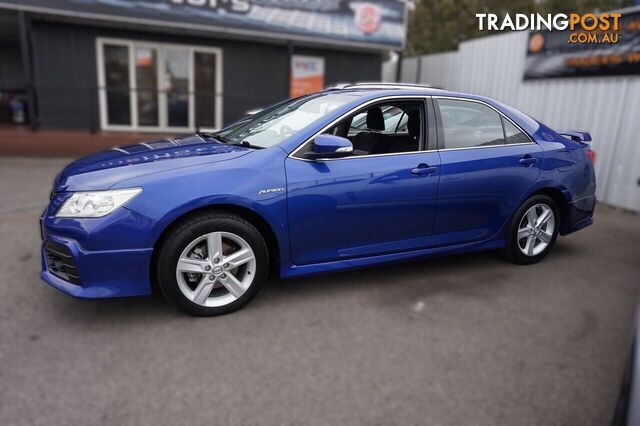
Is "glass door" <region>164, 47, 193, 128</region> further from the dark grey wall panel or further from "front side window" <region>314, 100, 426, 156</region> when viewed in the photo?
"front side window" <region>314, 100, 426, 156</region>

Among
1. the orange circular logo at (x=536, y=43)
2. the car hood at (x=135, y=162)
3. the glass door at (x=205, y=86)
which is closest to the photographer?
the car hood at (x=135, y=162)

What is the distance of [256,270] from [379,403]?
127cm

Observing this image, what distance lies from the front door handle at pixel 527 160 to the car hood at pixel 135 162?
7.72ft

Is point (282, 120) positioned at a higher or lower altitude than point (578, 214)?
higher

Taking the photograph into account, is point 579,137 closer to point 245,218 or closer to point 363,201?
point 363,201

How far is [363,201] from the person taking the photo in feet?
11.5

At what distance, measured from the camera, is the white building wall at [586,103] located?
713cm

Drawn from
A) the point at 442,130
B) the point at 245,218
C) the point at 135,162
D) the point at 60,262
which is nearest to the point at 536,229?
the point at 442,130

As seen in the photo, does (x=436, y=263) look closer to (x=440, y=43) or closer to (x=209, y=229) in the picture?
(x=209, y=229)

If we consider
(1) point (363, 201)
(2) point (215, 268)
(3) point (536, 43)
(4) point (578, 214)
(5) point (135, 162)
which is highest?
(3) point (536, 43)

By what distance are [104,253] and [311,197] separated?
1348mm

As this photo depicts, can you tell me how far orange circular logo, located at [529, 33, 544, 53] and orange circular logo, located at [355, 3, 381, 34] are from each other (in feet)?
15.2

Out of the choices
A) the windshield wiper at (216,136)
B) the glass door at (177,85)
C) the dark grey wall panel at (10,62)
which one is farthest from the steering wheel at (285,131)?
the dark grey wall panel at (10,62)

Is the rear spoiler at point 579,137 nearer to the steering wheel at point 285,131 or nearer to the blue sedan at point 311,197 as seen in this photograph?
the blue sedan at point 311,197
